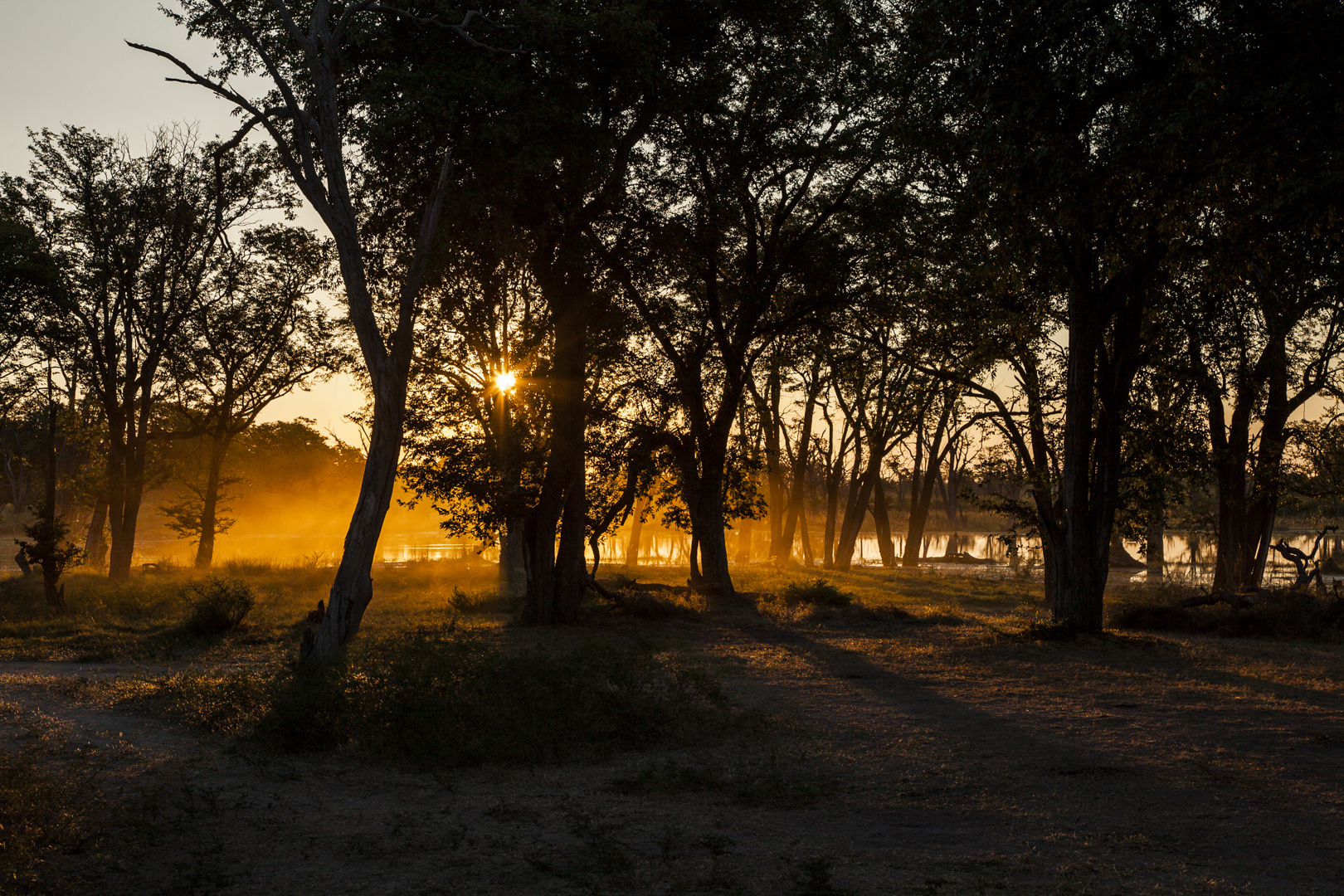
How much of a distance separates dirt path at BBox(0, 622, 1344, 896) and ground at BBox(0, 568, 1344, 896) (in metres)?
0.03

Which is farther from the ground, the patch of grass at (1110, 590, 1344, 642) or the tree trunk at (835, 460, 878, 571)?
the tree trunk at (835, 460, 878, 571)

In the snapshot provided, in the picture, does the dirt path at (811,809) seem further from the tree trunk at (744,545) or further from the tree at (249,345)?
the tree trunk at (744,545)

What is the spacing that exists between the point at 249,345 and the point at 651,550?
41.7m

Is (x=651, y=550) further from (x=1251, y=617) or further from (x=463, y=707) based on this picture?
(x=463, y=707)

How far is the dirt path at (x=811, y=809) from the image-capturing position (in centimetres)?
547

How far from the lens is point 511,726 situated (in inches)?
341

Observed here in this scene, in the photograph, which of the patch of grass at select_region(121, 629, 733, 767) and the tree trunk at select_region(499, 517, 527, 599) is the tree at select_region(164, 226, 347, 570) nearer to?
the tree trunk at select_region(499, 517, 527, 599)

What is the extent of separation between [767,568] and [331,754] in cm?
2898

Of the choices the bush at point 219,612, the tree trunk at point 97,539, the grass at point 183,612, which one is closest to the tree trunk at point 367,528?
the grass at point 183,612

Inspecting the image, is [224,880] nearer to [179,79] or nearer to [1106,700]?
[1106,700]

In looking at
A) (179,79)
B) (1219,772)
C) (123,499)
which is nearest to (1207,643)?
(1219,772)

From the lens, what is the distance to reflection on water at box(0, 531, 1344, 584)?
4319 centimetres

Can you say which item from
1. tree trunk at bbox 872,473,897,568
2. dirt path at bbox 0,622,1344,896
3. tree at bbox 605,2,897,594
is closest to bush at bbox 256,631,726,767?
dirt path at bbox 0,622,1344,896

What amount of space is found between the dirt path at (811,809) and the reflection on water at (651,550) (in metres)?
26.3
